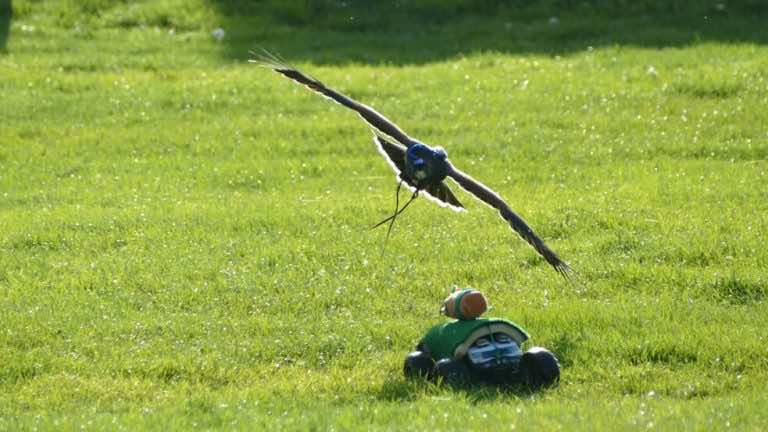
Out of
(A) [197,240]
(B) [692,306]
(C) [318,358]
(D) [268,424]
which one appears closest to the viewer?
(D) [268,424]

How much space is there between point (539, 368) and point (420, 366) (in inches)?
28.7

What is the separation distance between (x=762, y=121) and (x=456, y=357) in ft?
25.6

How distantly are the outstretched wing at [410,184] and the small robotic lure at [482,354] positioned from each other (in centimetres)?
105

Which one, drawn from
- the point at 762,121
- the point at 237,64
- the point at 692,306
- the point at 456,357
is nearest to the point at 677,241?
the point at 692,306

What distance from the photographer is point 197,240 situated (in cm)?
1170

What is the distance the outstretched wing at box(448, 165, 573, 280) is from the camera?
340 inches

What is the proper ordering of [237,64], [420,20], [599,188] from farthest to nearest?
[420,20] < [237,64] < [599,188]

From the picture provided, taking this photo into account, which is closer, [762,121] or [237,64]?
[762,121]

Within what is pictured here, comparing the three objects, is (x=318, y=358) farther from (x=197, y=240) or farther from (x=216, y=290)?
(x=197, y=240)

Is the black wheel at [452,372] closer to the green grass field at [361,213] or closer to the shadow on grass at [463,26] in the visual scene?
the green grass field at [361,213]

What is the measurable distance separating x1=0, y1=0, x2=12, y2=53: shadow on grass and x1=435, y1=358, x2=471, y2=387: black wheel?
1200cm

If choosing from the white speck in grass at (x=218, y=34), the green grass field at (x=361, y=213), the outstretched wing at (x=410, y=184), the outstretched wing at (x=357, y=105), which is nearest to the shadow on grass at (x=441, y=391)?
the green grass field at (x=361, y=213)

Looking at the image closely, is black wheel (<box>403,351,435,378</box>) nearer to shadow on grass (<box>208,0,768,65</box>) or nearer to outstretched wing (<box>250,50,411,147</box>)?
outstretched wing (<box>250,50,411,147</box>)

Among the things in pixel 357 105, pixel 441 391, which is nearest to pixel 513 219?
pixel 441 391
